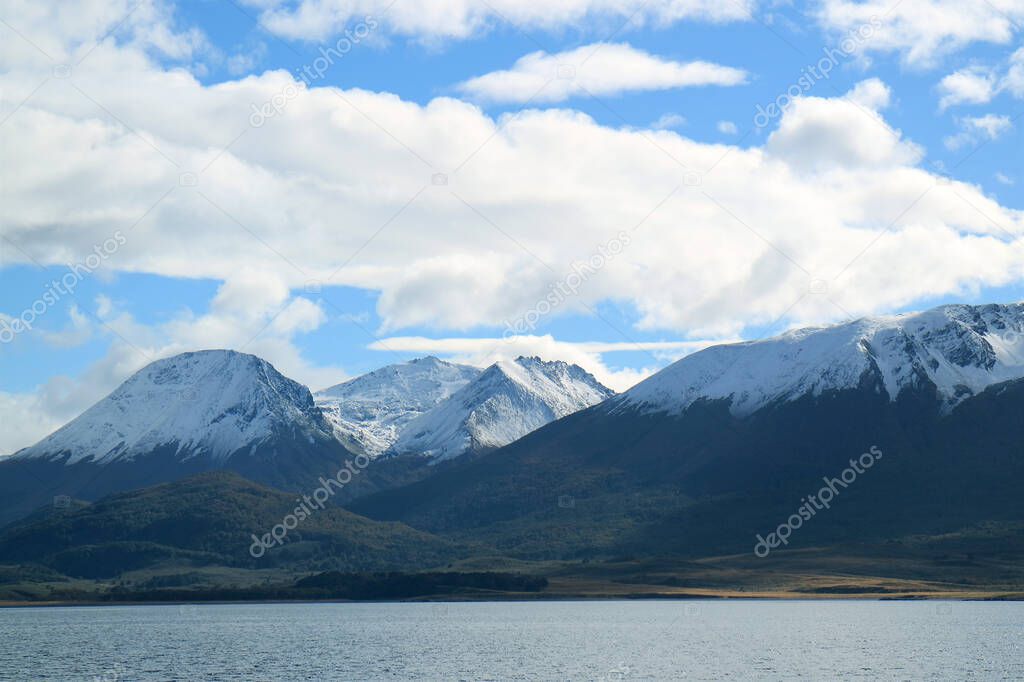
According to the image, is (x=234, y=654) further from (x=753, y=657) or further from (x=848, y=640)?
(x=848, y=640)

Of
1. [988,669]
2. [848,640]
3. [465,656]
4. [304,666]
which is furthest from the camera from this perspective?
[848,640]

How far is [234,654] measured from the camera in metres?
182

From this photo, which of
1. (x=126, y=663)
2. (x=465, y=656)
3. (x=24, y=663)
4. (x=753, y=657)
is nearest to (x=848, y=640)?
(x=753, y=657)

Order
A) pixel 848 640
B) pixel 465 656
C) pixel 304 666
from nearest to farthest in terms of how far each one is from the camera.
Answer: pixel 304 666 → pixel 465 656 → pixel 848 640

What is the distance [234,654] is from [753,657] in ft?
238

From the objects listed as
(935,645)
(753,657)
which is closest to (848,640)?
(935,645)

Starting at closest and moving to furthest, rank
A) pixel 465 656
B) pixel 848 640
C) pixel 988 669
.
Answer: pixel 988 669
pixel 465 656
pixel 848 640

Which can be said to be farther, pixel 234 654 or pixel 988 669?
pixel 234 654

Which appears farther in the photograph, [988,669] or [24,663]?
[24,663]

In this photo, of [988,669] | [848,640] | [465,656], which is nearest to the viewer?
[988,669]

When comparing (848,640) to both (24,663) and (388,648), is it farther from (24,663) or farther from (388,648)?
(24,663)

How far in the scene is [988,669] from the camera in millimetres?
146500

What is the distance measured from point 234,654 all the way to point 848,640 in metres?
89.0

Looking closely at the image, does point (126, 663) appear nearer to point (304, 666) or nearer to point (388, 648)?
point (304, 666)
